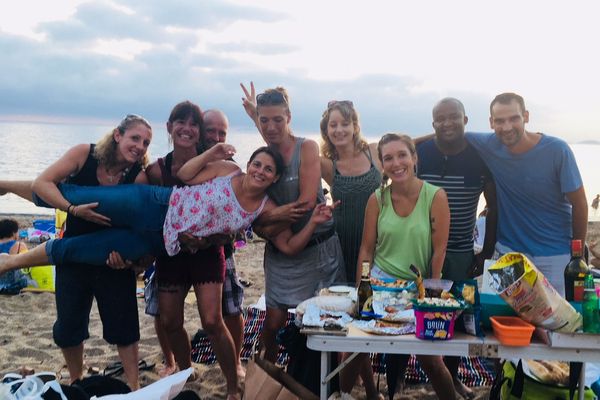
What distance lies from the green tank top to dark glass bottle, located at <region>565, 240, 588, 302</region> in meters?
0.79

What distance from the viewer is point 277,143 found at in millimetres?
3674

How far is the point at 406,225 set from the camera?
3.27 meters

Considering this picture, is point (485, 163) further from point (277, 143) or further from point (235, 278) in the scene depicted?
point (235, 278)

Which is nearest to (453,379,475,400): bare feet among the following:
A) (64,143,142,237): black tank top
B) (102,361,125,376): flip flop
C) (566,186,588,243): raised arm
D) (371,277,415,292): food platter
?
(566,186,588,243): raised arm

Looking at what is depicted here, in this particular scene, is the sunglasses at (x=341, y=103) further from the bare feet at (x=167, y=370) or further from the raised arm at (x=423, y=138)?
the bare feet at (x=167, y=370)

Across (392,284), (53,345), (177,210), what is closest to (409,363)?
(392,284)

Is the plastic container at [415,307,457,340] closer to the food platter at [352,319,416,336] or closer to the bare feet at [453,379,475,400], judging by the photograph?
the food platter at [352,319,416,336]

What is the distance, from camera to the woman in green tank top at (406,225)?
326 cm

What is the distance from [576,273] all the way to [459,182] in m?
1.25

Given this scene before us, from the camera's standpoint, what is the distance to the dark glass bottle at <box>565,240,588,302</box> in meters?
2.80

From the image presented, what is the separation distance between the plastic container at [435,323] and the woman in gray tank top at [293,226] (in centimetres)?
115

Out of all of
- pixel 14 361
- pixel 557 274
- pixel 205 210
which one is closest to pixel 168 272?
pixel 205 210

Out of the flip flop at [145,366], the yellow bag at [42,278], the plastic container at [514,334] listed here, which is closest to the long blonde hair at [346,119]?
the plastic container at [514,334]

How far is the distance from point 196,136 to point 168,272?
3.23 feet
